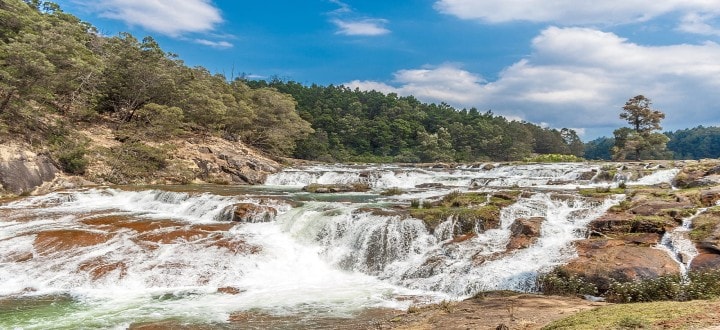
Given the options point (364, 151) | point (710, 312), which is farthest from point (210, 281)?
point (364, 151)

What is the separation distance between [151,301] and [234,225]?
5755 mm

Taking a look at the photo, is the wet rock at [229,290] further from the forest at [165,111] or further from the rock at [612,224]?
the forest at [165,111]

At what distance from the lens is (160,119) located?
31.7 m

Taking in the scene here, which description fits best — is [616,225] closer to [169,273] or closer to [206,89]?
[169,273]

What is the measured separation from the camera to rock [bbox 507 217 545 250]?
11.6 meters

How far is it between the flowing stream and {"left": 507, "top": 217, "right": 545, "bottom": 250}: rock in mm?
233

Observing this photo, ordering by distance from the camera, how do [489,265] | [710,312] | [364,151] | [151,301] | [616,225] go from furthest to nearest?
[364,151] < [616,225] < [489,265] < [151,301] < [710,312]

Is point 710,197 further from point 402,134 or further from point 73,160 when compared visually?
point 402,134

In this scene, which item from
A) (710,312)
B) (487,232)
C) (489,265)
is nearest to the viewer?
(710,312)

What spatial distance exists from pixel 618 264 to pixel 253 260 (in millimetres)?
9435

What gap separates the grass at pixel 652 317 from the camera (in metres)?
3.81

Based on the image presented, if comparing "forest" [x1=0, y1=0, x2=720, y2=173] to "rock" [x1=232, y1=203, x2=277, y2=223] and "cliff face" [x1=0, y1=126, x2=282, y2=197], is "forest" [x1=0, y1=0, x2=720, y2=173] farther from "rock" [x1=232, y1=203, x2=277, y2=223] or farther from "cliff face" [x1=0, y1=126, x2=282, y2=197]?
"rock" [x1=232, y1=203, x2=277, y2=223]

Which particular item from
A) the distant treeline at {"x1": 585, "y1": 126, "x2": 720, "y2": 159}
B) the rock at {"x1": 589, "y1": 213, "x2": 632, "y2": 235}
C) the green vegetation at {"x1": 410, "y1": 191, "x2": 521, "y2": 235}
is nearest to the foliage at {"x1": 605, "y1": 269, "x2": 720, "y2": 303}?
the rock at {"x1": 589, "y1": 213, "x2": 632, "y2": 235}

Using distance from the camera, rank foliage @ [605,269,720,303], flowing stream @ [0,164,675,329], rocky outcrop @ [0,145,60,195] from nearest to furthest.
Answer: foliage @ [605,269,720,303], flowing stream @ [0,164,675,329], rocky outcrop @ [0,145,60,195]
